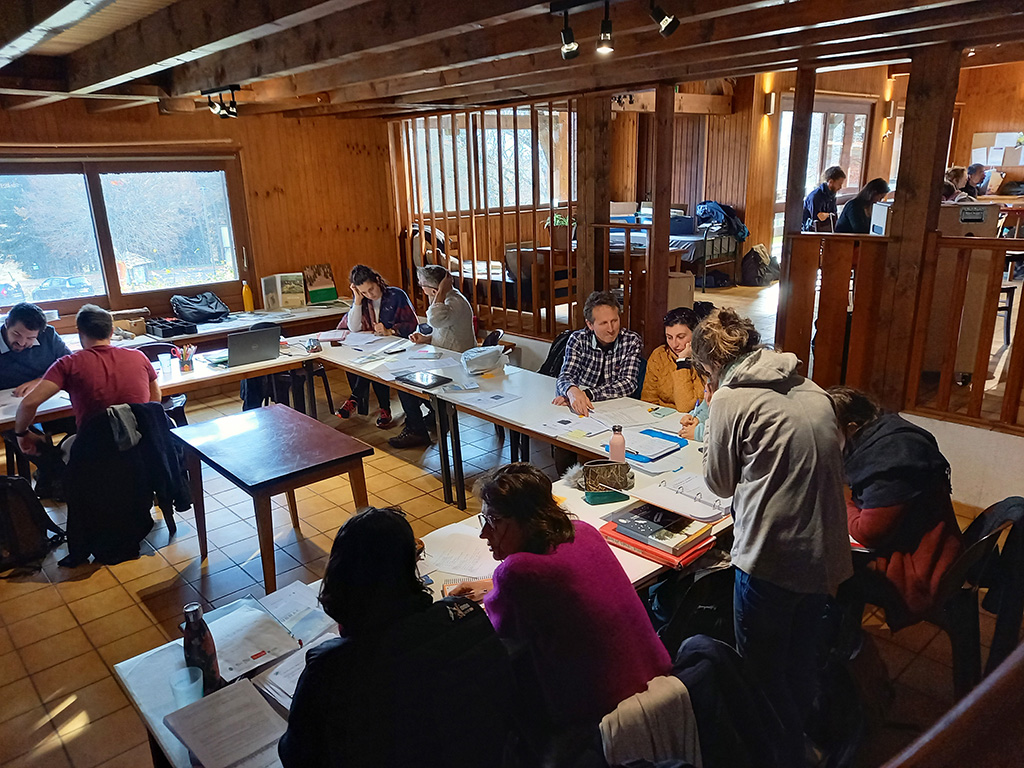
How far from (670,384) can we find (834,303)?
1.58 m

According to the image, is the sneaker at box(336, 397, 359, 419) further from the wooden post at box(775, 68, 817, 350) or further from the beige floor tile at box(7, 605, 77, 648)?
the wooden post at box(775, 68, 817, 350)

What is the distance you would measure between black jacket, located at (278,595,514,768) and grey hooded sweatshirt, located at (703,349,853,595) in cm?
99

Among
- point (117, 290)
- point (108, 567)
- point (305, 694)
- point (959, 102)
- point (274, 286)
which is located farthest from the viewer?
point (959, 102)

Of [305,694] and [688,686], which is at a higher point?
[305,694]

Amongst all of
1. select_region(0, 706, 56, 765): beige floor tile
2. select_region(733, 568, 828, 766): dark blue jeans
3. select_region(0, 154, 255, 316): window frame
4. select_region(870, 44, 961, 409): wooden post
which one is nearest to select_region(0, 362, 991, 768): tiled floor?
select_region(0, 706, 56, 765): beige floor tile

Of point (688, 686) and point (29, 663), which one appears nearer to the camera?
point (688, 686)

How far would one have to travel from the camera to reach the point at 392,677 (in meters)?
1.38

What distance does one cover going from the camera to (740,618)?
222 cm

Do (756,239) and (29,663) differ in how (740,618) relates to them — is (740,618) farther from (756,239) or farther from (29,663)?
(756,239)

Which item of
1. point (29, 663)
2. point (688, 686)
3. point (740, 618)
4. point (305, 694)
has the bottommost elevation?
point (29, 663)

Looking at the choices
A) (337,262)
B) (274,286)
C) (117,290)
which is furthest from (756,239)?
(117,290)

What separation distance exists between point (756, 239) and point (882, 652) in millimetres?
8695

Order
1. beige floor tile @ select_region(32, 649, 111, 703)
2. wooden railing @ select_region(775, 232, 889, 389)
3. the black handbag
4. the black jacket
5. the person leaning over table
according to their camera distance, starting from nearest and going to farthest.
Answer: the black jacket
beige floor tile @ select_region(32, 649, 111, 703)
wooden railing @ select_region(775, 232, 889, 389)
the person leaning over table
the black handbag

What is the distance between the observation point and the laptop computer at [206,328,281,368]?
4.91 m
